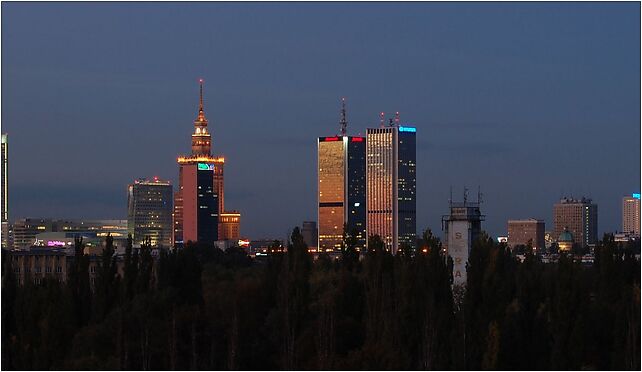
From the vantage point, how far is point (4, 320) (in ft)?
153

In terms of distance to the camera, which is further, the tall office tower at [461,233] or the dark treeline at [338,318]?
the tall office tower at [461,233]

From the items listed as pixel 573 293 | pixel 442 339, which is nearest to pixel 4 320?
pixel 442 339

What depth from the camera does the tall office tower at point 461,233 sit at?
70.1m

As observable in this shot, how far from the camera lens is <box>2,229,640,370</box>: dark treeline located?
4434 cm

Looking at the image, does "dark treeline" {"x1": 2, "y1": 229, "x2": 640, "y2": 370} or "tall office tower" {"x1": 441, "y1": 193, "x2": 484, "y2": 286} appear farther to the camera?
"tall office tower" {"x1": 441, "y1": 193, "x2": 484, "y2": 286}

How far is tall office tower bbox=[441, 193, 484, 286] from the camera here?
230 ft

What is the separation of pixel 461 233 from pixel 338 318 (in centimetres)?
2395

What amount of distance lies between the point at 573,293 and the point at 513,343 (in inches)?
114

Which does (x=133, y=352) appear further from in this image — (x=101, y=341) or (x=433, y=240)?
(x=433, y=240)

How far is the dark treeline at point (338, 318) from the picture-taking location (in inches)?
1746

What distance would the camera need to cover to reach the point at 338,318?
49.8m

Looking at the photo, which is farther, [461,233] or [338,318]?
[461,233]

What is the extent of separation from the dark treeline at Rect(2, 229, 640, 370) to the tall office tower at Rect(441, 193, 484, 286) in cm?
1271

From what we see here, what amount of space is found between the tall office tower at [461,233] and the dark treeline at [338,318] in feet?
41.7
